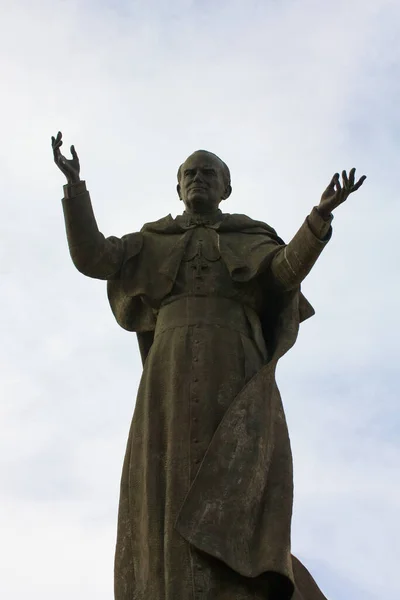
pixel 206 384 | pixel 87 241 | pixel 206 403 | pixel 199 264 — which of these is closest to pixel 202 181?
pixel 199 264

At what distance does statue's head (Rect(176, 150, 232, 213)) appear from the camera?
14.0 meters

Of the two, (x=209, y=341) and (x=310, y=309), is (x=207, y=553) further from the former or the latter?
(x=310, y=309)

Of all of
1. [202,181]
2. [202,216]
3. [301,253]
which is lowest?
[301,253]

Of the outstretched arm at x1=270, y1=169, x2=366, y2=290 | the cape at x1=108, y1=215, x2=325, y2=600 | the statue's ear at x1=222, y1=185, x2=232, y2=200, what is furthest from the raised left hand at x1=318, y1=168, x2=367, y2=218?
the statue's ear at x1=222, y1=185, x2=232, y2=200

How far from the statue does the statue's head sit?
16 mm

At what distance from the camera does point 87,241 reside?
13188 mm

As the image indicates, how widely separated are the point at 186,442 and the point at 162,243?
236cm

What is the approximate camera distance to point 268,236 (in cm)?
1419

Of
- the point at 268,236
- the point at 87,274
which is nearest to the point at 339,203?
the point at 268,236

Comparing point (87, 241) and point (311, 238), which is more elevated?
point (87, 241)

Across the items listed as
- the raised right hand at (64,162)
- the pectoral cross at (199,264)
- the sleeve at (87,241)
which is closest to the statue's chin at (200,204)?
the pectoral cross at (199,264)

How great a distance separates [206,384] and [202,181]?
230 centimetres

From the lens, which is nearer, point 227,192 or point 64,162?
point 64,162

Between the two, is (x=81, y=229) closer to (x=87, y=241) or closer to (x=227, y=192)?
(x=87, y=241)
